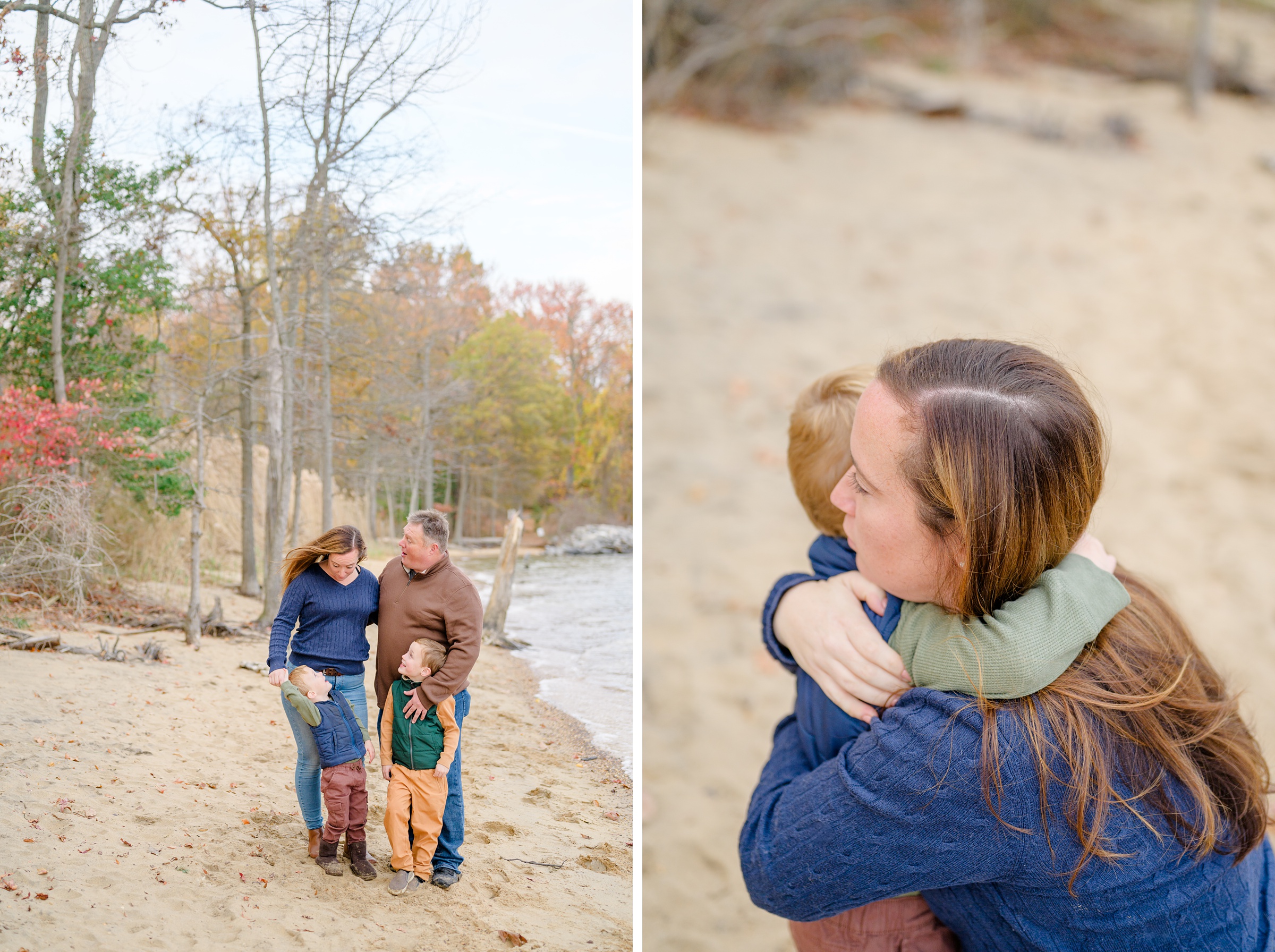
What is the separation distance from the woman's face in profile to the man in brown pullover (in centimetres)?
87

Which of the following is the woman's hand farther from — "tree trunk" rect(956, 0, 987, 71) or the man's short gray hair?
"tree trunk" rect(956, 0, 987, 71)

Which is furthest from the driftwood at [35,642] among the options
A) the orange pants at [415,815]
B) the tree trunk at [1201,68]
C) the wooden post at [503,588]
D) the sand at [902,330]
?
the tree trunk at [1201,68]

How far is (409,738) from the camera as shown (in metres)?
1.71

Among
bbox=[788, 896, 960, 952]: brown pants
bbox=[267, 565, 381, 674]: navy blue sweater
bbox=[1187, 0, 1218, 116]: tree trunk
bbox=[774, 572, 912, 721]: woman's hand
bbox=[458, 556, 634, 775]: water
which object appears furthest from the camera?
bbox=[1187, 0, 1218, 116]: tree trunk

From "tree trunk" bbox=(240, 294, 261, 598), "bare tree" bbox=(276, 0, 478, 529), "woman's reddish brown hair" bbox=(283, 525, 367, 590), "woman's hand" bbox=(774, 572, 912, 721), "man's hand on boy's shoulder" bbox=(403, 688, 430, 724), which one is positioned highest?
"bare tree" bbox=(276, 0, 478, 529)

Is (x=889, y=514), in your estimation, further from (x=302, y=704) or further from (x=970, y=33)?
(x=970, y=33)

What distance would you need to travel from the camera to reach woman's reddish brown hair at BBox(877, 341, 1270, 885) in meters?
0.99

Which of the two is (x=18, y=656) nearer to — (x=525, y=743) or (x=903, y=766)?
(x=525, y=743)

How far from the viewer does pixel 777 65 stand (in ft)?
28.6

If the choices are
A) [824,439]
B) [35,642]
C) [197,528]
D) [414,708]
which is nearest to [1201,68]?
[824,439]

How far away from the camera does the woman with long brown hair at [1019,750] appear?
38.9 inches

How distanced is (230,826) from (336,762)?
0.65ft

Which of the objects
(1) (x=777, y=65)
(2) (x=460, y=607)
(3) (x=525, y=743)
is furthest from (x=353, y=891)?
(1) (x=777, y=65)

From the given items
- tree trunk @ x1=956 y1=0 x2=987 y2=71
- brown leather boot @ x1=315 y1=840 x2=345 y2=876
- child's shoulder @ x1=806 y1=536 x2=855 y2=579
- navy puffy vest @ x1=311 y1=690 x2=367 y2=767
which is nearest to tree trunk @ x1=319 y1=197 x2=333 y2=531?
navy puffy vest @ x1=311 y1=690 x2=367 y2=767
